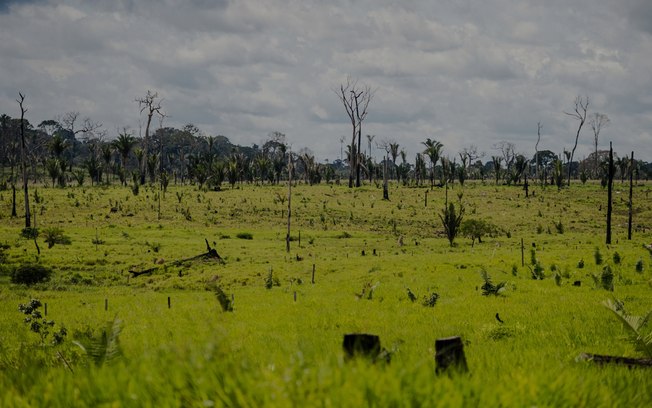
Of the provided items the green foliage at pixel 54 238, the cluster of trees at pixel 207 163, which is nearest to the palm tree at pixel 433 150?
the cluster of trees at pixel 207 163

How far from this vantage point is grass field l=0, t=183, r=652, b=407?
2.47 meters

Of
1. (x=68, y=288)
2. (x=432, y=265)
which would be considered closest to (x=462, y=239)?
(x=432, y=265)

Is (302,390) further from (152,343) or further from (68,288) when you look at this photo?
(68,288)

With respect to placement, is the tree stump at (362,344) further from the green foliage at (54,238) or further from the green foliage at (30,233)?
the green foliage at (30,233)

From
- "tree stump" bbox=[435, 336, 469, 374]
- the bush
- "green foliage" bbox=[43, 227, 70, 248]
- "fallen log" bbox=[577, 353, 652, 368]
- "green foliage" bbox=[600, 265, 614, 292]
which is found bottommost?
the bush

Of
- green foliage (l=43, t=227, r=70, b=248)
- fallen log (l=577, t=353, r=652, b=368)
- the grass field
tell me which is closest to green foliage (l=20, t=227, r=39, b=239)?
the grass field

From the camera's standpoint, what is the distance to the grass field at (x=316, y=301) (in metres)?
2.47

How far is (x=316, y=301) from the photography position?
16.1m

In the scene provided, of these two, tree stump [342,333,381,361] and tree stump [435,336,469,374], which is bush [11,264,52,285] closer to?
tree stump [342,333,381,361]

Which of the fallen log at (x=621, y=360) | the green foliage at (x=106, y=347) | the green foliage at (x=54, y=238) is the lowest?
the green foliage at (x=54, y=238)

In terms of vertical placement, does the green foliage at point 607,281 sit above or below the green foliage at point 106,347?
below

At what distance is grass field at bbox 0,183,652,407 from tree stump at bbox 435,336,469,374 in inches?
3.8

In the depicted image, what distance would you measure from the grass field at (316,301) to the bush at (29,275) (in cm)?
81

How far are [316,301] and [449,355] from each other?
515 inches
